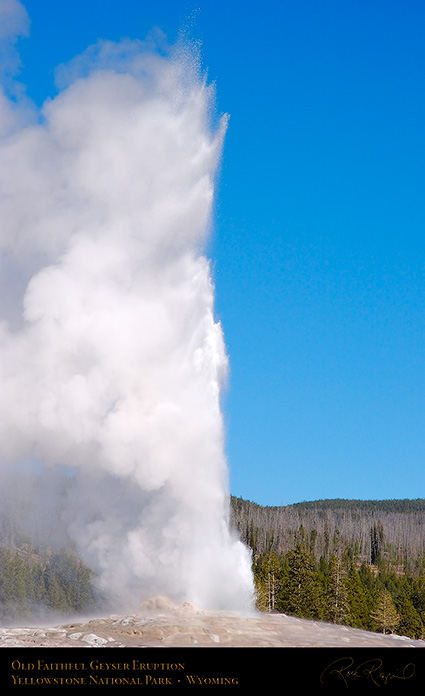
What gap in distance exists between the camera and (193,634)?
30.0m

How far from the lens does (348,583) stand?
63.1 m

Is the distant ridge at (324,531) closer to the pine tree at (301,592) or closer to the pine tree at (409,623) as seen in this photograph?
the pine tree at (409,623)

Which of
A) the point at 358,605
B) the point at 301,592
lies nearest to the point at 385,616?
the point at 358,605

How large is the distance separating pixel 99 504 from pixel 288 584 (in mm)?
20736

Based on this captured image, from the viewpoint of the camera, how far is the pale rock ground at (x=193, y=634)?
28562mm

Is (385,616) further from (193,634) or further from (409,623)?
(193,634)

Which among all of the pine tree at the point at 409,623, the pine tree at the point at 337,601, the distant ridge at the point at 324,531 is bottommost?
the pine tree at the point at 409,623
